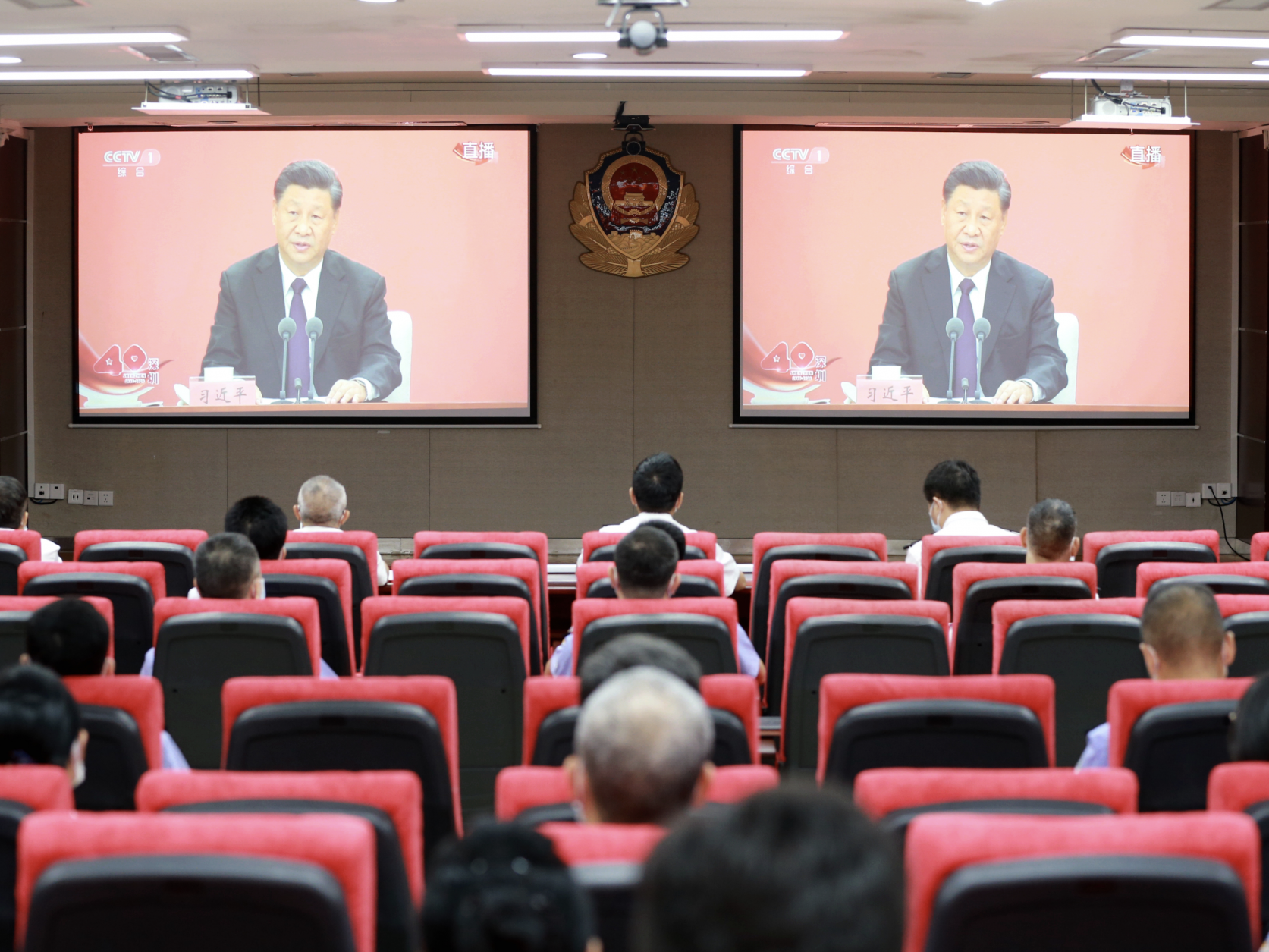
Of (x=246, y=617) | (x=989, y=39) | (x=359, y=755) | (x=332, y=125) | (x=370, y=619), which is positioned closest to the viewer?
(x=359, y=755)

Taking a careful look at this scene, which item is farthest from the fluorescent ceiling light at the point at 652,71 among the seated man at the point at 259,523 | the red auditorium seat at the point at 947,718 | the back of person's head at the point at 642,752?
the back of person's head at the point at 642,752

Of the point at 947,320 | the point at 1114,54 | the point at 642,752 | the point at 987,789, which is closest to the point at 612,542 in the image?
the point at 987,789

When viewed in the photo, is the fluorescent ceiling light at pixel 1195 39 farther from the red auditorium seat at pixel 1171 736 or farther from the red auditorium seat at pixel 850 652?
the red auditorium seat at pixel 1171 736

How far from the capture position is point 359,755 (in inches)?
104

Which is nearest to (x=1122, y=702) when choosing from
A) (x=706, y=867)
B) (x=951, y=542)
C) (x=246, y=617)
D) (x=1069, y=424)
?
(x=706, y=867)

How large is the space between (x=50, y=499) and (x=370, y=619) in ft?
23.4

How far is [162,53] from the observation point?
7.46 meters

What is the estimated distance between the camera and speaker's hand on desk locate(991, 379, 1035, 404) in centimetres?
976

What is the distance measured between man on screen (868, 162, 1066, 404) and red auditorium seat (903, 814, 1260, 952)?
27.0 feet

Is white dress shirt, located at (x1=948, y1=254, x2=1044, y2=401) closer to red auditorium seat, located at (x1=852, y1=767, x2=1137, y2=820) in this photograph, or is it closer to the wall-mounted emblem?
the wall-mounted emblem

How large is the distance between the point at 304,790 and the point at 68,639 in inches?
52.0

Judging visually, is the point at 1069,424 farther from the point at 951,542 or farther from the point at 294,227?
the point at 294,227

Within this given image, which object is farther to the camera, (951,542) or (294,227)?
(294,227)

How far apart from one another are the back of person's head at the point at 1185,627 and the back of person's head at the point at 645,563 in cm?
142
